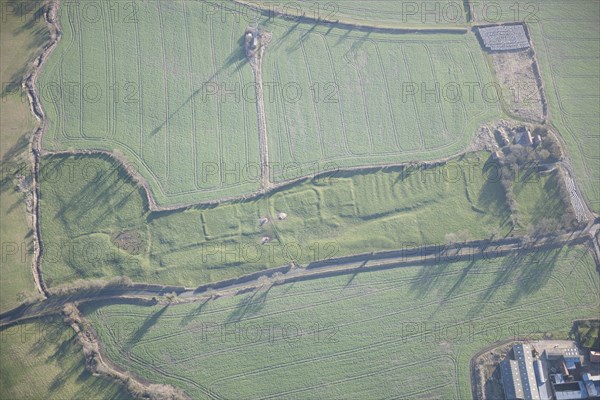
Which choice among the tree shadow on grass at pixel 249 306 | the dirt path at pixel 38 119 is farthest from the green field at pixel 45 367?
the tree shadow on grass at pixel 249 306

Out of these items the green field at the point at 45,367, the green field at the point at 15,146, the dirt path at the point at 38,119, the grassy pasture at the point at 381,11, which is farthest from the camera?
the grassy pasture at the point at 381,11

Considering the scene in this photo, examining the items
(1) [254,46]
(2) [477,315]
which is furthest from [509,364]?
(1) [254,46]

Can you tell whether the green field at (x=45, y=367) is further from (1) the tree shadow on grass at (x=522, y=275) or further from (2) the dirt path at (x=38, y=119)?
(1) the tree shadow on grass at (x=522, y=275)

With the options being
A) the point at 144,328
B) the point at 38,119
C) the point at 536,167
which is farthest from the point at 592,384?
the point at 38,119

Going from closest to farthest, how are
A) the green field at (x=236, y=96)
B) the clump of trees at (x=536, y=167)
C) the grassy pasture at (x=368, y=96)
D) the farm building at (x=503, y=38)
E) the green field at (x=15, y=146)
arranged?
the green field at (x=15, y=146), the green field at (x=236, y=96), the clump of trees at (x=536, y=167), the grassy pasture at (x=368, y=96), the farm building at (x=503, y=38)

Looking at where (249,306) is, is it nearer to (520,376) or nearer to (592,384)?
(520,376)

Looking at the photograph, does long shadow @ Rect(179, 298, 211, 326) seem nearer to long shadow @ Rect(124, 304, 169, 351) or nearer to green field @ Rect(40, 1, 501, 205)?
long shadow @ Rect(124, 304, 169, 351)

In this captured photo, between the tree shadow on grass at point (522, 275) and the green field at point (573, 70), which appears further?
the green field at point (573, 70)

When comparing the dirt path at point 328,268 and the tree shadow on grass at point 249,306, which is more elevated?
the dirt path at point 328,268
